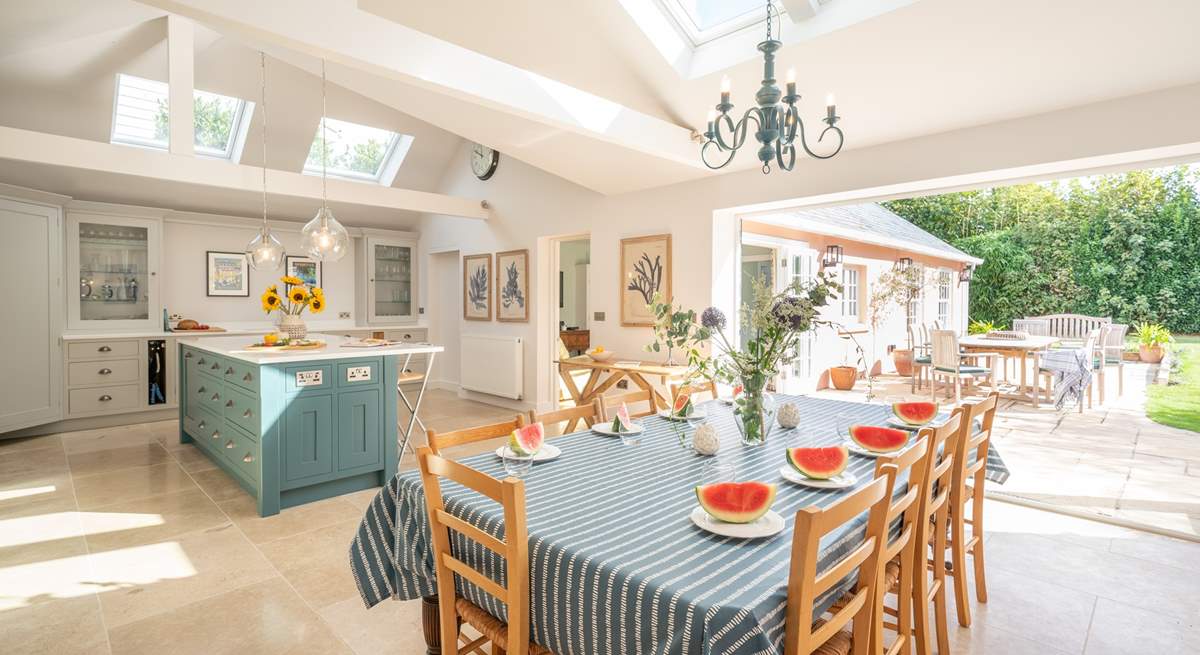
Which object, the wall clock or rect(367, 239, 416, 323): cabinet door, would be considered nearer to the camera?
the wall clock

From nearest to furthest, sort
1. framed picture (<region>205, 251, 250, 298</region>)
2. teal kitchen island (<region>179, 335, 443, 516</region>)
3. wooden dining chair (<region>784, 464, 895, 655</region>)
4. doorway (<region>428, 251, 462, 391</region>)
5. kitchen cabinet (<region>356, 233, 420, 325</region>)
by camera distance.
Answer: wooden dining chair (<region>784, 464, 895, 655</region>) → teal kitchen island (<region>179, 335, 443, 516</region>) → framed picture (<region>205, 251, 250, 298</region>) → kitchen cabinet (<region>356, 233, 420, 325</region>) → doorway (<region>428, 251, 462, 391</region>)

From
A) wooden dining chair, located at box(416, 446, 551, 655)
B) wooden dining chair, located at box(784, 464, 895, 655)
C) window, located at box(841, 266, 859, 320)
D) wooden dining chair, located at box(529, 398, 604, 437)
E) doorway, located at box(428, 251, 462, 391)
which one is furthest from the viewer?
doorway, located at box(428, 251, 462, 391)

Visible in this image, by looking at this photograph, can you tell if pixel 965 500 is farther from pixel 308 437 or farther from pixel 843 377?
pixel 843 377

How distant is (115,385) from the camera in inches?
215

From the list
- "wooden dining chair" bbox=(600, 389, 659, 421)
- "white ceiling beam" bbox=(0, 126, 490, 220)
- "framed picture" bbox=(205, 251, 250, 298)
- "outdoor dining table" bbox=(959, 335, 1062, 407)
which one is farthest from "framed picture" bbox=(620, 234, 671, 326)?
"framed picture" bbox=(205, 251, 250, 298)

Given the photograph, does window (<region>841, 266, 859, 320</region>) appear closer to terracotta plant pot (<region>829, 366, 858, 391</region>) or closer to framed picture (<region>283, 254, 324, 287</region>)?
terracotta plant pot (<region>829, 366, 858, 391</region>)

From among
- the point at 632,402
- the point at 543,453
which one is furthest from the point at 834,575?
the point at 632,402

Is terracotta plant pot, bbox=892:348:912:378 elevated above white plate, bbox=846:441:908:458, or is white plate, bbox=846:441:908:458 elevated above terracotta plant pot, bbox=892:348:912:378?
white plate, bbox=846:441:908:458

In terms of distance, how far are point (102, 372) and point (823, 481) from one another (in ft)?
21.3

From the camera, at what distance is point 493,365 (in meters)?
6.55

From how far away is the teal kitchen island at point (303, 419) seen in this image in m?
3.29

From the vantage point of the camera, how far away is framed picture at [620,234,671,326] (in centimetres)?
485

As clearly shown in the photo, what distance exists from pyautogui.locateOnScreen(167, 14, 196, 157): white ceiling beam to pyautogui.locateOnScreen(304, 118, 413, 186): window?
5.72ft

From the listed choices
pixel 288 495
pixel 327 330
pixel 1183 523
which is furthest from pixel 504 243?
pixel 1183 523
